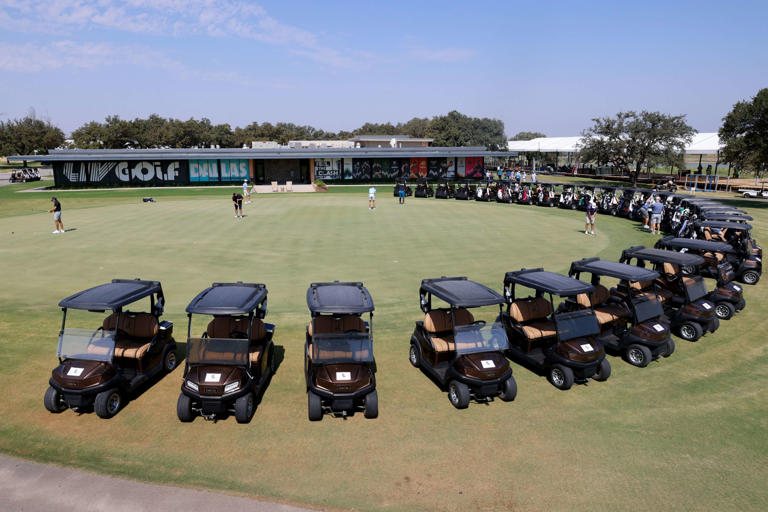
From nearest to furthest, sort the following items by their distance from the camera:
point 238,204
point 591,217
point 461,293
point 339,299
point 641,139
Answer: point 339,299
point 461,293
point 591,217
point 238,204
point 641,139

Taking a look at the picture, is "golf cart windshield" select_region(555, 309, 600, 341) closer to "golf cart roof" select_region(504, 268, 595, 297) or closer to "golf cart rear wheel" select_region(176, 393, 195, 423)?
"golf cart roof" select_region(504, 268, 595, 297)

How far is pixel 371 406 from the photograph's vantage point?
25.9 feet

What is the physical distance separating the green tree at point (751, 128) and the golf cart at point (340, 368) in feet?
139

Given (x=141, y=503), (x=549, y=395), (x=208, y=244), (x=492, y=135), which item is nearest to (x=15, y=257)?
(x=208, y=244)

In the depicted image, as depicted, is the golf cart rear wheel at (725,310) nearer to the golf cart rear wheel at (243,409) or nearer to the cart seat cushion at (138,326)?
the golf cart rear wheel at (243,409)

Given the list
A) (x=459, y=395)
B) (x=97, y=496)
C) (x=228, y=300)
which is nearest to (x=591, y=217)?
(x=459, y=395)

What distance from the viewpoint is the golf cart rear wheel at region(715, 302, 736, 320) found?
12.7 metres

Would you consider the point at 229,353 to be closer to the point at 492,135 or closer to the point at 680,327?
the point at 680,327

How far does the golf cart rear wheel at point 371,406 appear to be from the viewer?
311 inches

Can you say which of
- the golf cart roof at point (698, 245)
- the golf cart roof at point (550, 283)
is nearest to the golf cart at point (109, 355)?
the golf cart roof at point (550, 283)

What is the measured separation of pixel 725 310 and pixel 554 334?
635 centimetres

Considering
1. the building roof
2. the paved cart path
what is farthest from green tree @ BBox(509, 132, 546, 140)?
the paved cart path

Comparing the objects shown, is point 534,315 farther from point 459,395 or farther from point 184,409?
point 184,409

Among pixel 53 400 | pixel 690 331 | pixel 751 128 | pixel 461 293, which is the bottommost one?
pixel 53 400
